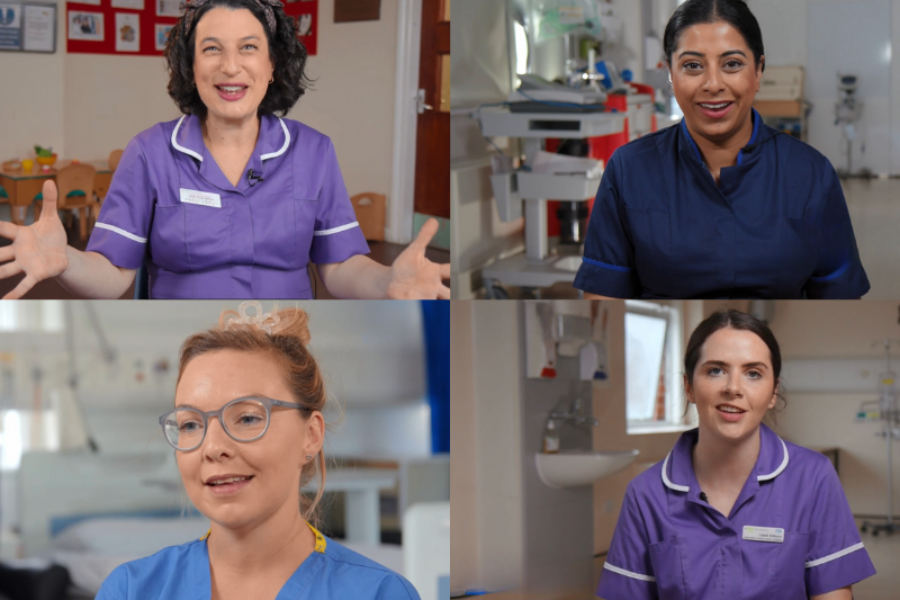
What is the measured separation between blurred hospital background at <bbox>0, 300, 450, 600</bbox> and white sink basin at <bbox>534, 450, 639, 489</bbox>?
1.08ft

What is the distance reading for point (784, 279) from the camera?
1.28 m

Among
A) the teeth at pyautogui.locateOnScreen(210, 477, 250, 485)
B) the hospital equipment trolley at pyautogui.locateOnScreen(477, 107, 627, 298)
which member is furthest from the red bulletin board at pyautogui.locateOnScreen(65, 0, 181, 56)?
the hospital equipment trolley at pyautogui.locateOnScreen(477, 107, 627, 298)

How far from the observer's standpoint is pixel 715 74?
1.20 meters

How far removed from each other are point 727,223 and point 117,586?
4.01 feet

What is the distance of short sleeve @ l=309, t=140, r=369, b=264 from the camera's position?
136 centimetres

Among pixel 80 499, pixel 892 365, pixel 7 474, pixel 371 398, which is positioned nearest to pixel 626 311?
pixel 892 365

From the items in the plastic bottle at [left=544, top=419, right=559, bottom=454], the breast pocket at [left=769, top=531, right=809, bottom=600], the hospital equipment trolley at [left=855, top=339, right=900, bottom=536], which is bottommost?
the breast pocket at [left=769, top=531, right=809, bottom=600]

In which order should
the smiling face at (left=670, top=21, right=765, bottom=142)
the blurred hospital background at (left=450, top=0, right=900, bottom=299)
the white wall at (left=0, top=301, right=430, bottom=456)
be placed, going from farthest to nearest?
the white wall at (left=0, top=301, right=430, bottom=456), the blurred hospital background at (left=450, top=0, right=900, bottom=299), the smiling face at (left=670, top=21, right=765, bottom=142)

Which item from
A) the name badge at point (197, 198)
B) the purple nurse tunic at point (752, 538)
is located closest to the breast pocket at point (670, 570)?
the purple nurse tunic at point (752, 538)

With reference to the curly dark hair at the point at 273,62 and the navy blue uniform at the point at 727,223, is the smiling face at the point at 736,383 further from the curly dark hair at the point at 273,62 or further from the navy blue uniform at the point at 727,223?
the curly dark hair at the point at 273,62

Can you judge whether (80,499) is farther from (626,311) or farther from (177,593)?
(626,311)

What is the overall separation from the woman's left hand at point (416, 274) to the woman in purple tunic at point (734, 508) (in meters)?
0.49

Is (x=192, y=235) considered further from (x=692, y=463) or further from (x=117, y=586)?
(x=692, y=463)

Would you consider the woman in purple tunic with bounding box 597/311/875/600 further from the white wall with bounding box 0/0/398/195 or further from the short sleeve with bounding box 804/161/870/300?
the white wall with bounding box 0/0/398/195
